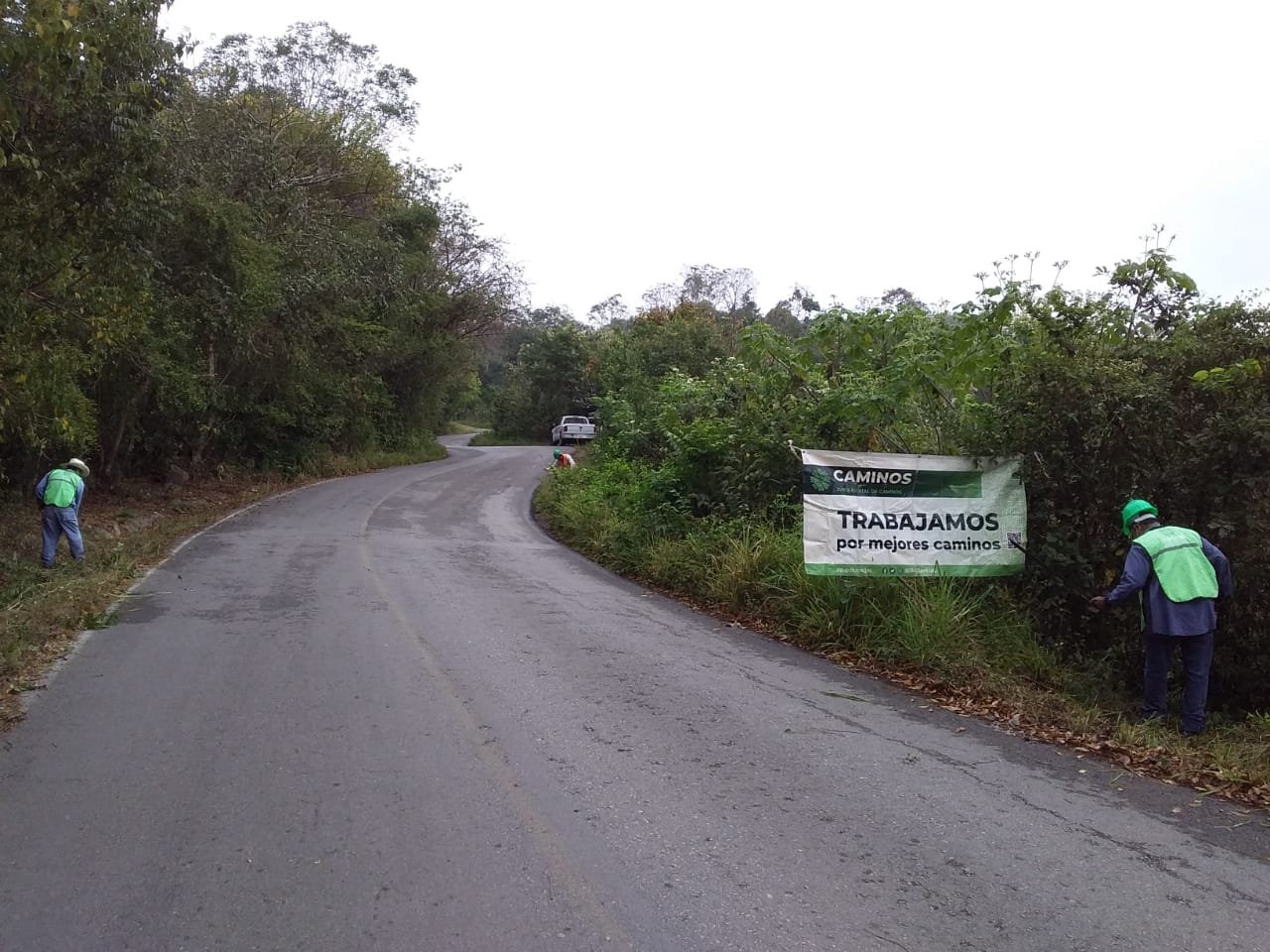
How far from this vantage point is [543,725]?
602 cm

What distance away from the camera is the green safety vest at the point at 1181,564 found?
253 inches

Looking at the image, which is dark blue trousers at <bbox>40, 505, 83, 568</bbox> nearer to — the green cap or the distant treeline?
the distant treeline

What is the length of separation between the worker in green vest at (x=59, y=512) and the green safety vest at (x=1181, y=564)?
39.4 feet

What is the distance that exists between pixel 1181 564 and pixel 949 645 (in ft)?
6.26

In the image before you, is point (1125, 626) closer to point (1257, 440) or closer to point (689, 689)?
point (1257, 440)

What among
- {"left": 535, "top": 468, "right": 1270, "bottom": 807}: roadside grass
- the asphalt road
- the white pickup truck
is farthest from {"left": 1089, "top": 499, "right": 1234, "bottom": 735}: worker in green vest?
the white pickup truck

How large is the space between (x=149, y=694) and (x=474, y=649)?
2.50 m

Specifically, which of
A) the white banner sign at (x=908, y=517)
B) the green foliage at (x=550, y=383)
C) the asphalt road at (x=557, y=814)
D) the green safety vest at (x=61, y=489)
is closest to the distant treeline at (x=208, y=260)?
the green safety vest at (x=61, y=489)

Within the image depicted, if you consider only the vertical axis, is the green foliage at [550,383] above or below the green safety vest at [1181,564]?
above

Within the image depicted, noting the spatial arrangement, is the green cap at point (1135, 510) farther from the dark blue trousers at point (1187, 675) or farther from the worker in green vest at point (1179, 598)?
the dark blue trousers at point (1187, 675)

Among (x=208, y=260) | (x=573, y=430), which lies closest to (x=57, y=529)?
(x=208, y=260)

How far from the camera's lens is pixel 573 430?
47406 mm

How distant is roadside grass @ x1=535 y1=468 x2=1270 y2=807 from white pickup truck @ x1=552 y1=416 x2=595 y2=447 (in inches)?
1363

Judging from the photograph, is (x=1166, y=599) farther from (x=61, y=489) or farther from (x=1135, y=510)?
(x=61, y=489)
